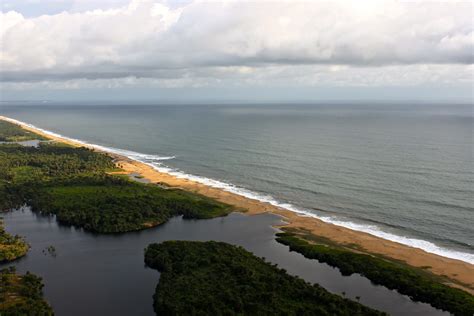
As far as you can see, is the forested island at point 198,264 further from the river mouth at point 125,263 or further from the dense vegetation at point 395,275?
the river mouth at point 125,263

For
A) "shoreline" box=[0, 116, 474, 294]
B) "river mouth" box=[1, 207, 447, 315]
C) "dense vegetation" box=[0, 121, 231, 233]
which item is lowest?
"river mouth" box=[1, 207, 447, 315]

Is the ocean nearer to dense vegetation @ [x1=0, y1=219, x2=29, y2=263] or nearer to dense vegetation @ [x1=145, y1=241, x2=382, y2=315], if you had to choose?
dense vegetation @ [x1=145, y1=241, x2=382, y2=315]

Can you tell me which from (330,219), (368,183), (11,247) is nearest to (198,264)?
(11,247)

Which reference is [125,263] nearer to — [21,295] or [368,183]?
[21,295]

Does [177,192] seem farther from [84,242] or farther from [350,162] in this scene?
[350,162]

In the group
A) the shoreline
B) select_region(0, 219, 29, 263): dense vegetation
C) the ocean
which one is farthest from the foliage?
the ocean

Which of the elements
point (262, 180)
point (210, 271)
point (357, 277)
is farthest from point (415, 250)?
Answer: point (262, 180)

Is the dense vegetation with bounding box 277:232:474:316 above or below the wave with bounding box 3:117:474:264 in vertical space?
below
